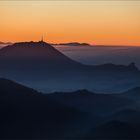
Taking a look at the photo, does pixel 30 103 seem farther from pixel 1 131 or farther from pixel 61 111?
pixel 1 131

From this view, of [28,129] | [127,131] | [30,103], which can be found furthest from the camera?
[30,103]

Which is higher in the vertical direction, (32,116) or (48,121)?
(32,116)

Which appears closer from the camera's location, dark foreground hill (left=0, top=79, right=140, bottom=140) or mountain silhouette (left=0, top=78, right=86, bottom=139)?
dark foreground hill (left=0, top=79, right=140, bottom=140)

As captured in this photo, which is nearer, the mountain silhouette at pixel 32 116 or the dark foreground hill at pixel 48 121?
the dark foreground hill at pixel 48 121

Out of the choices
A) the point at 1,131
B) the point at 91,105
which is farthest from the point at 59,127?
the point at 91,105

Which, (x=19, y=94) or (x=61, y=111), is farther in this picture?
(x=19, y=94)

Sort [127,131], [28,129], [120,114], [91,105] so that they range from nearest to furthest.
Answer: [127,131]
[28,129]
[120,114]
[91,105]

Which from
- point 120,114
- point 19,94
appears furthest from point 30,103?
point 120,114

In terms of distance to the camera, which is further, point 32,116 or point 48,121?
point 32,116
